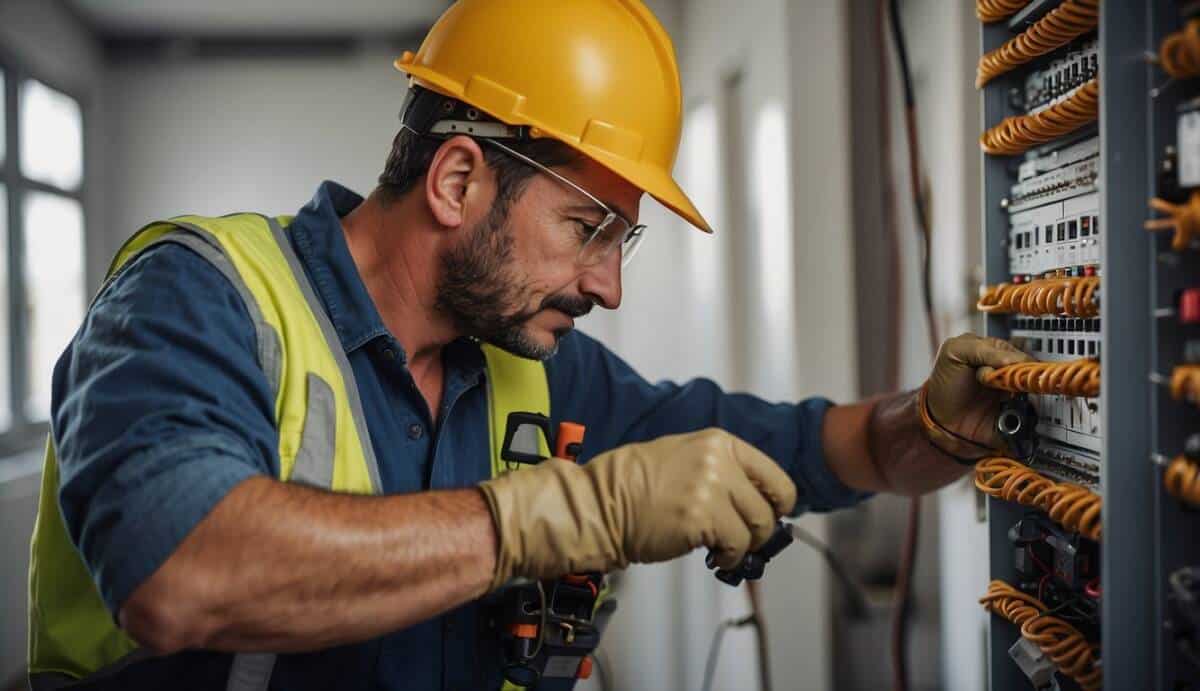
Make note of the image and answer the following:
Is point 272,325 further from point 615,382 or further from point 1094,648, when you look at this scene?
point 1094,648

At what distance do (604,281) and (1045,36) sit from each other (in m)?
0.65

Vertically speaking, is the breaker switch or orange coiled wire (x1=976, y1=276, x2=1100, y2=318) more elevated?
orange coiled wire (x1=976, y1=276, x2=1100, y2=318)

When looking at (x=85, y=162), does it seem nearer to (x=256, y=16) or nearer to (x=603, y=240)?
(x=256, y=16)

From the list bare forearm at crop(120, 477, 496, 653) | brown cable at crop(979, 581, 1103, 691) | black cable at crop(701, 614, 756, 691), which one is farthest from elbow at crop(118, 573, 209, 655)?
black cable at crop(701, 614, 756, 691)

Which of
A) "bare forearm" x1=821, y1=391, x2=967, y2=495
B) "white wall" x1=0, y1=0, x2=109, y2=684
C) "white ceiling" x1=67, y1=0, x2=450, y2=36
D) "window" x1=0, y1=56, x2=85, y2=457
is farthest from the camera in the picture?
"white ceiling" x1=67, y1=0, x2=450, y2=36

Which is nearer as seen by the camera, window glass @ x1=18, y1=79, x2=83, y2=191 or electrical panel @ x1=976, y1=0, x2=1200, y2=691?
electrical panel @ x1=976, y1=0, x2=1200, y2=691

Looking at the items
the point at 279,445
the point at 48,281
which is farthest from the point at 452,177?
the point at 48,281

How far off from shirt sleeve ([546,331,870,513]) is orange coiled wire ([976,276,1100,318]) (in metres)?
0.50

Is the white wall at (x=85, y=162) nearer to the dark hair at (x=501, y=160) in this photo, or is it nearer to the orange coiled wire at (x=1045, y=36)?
the dark hair at (x=501, y=160)

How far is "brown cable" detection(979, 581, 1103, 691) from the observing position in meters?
0.89

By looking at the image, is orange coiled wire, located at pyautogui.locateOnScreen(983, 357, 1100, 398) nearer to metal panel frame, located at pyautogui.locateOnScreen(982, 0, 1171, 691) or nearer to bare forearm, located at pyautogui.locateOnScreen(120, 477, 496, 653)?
metal panel frame, located at pyautogui.locateOnScreen(982, 0, 1171, 691)

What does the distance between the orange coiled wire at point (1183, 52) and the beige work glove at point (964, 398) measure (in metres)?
0.46

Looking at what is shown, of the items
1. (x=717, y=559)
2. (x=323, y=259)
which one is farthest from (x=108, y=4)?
(x=717, y=559)

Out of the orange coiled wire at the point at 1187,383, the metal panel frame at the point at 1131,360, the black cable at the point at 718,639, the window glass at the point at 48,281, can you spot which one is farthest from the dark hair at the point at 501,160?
the window glass at the point at 48,281
